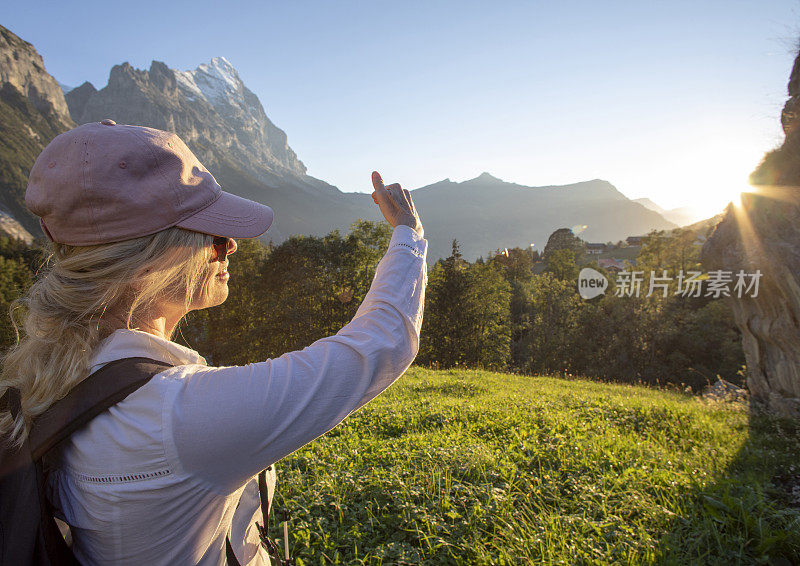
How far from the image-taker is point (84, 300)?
108cm

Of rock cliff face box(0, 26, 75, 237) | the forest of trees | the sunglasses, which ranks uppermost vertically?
rock cliff face box(0, 26, 75, 237)

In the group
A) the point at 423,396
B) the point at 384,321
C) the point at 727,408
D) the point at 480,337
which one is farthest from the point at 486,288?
the point at 384,321

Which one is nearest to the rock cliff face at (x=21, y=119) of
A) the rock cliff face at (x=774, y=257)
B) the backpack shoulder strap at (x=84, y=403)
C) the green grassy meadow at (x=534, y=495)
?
the green grassy meadow at (x=534, y=495)

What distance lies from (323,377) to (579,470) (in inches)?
166

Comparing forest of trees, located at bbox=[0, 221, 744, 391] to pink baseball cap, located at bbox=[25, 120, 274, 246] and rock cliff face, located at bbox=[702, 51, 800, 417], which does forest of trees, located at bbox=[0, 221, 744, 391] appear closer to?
rock cliff face, located at bbox=[702, 51, 800, 417]

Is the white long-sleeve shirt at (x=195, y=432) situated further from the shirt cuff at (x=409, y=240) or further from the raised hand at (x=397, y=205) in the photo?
the raised hand at (x=397, y=205)

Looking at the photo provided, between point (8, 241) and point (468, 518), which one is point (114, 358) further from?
point (8, 241)

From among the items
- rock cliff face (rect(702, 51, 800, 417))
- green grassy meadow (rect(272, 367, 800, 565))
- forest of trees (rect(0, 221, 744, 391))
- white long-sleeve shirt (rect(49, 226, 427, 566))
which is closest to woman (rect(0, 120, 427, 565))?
white long-sleeve shirt (rect(49, 226, 427, 566))

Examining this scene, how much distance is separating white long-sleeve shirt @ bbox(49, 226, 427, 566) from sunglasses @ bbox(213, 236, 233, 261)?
333mm

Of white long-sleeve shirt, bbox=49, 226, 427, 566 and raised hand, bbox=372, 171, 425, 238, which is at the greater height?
raised hand, bbox=372, 171, 425, 238

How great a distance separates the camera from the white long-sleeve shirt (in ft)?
2.75

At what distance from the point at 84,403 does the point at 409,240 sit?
87cm

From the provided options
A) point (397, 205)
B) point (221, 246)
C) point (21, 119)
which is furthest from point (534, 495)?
point (21, 119)

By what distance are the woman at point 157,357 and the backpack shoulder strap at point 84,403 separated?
28 mm
